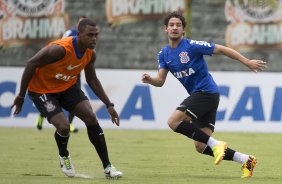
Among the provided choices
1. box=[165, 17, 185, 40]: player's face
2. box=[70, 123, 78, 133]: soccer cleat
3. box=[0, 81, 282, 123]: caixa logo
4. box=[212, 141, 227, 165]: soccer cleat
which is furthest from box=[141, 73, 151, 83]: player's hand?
box=[0, 81, 282, 123]: caixa logo

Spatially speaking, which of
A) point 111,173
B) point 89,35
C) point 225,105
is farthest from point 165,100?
point 89,35

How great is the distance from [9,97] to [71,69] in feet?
34.2

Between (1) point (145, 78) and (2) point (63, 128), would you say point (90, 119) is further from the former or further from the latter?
(1) point (145, 78)

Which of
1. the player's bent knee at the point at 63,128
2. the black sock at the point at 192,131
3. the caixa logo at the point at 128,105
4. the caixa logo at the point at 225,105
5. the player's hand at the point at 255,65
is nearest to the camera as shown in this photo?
the player's hand at the point at 255,65

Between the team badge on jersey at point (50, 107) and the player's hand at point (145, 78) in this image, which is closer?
the team badge on jersey at point (50, 107)

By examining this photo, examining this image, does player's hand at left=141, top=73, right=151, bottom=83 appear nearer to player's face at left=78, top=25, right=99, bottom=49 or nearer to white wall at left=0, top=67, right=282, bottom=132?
player's face at left=78, top=25, right=99, bottom=49

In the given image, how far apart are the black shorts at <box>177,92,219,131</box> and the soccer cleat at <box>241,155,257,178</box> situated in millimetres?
1037

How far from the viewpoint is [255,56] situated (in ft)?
76.6

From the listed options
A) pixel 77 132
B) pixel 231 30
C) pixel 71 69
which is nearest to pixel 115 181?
pixel 71 69

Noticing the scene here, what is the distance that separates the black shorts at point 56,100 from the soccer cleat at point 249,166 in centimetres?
228

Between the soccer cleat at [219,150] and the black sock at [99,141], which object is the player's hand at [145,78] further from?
the soccer cleat at [219,150]

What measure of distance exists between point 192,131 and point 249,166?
2.88 feet

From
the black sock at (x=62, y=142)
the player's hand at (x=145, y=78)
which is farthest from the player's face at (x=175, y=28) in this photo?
the black sock at (x=62, y=142)

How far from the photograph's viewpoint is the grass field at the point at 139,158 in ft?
38.4
